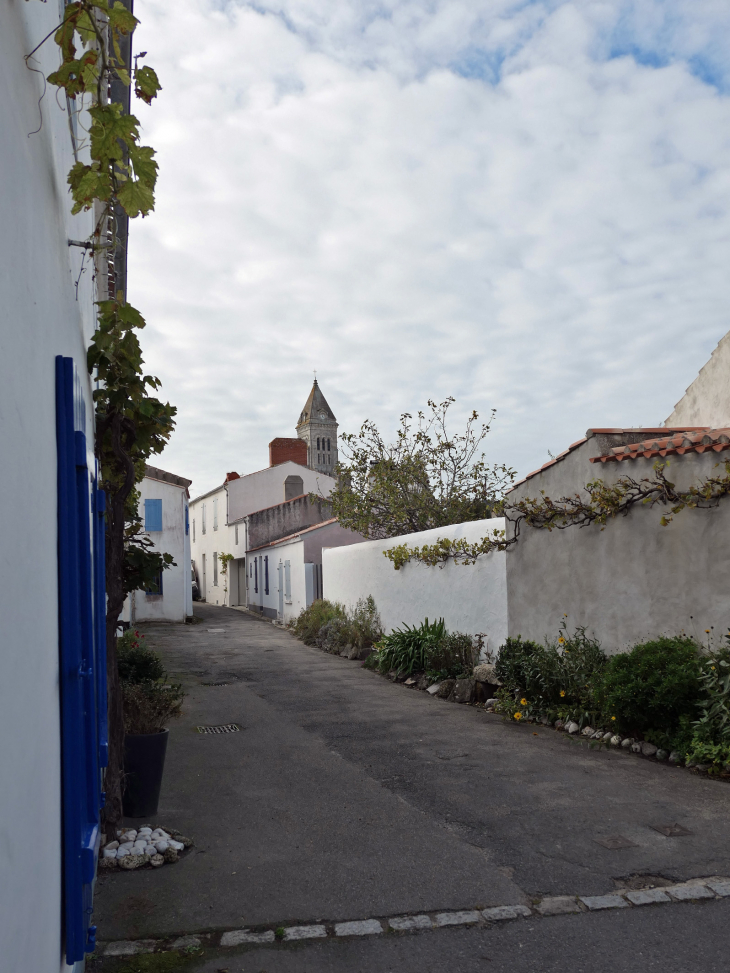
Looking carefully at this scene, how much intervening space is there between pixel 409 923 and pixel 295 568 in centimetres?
2226

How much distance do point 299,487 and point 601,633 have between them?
31289mm

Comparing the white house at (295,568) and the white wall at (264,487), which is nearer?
the white house at (295,568)

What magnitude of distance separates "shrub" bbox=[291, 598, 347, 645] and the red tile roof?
37.0 feet

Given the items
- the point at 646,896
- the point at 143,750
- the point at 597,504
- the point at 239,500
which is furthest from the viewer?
the point at 239,500

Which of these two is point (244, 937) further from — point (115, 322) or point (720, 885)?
point (115, 322)

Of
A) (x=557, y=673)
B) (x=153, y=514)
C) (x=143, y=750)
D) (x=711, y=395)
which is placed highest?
(x=711, y=395)

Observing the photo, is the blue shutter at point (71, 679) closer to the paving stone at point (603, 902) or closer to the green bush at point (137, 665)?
the paving stone at point (603, 902)

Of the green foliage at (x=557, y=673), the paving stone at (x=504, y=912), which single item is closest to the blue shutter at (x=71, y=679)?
the paving stone at (x=504, y=912)

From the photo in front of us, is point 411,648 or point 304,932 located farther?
point 411,648

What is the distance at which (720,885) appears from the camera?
4.70m

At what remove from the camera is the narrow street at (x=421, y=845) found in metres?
4.03

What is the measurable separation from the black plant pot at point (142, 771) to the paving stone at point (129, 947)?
1798mm

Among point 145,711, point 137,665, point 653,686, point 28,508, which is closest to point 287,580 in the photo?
point 137,665

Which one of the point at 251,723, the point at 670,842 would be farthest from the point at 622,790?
the point at 251,723
